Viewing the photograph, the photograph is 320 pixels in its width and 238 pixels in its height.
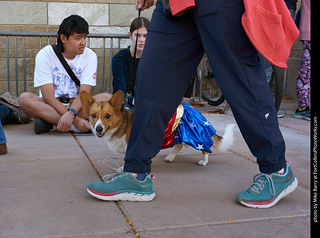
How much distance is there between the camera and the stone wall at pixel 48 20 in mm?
6801

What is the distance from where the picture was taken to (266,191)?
244cm

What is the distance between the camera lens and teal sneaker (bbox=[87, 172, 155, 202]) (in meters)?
2.46

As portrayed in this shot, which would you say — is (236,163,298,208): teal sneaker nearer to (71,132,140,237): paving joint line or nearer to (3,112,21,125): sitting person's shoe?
(71,132,140,237): paving joint line

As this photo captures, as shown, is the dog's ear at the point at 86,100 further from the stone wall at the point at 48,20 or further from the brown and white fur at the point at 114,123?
the stone wall at the point at 48,20

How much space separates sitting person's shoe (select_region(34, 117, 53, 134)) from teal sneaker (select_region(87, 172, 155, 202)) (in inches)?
94.5

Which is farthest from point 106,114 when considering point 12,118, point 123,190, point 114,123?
point 12,118

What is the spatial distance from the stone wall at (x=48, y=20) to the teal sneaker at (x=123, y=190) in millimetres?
4463

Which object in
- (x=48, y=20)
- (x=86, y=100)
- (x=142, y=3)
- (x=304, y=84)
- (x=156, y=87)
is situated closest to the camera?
(x=156, y=87)

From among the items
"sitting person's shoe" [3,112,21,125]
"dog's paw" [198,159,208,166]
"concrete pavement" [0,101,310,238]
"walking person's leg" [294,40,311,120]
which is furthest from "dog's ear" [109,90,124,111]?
"walking person's leg" [294,40,311,120]

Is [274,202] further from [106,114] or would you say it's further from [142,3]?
[106,114]

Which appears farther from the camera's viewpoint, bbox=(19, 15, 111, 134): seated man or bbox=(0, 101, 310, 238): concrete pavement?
bbox=(19, 15, 111, 134): seated man

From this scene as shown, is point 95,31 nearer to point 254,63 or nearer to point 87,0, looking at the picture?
point 87,0

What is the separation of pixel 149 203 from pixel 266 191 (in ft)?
2.33

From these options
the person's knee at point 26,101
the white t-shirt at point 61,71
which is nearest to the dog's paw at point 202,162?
the white t-shirt at point 61,71
